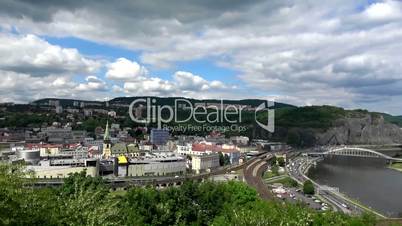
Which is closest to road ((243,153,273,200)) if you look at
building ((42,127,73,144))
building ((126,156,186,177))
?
building ((126,156,186,177))

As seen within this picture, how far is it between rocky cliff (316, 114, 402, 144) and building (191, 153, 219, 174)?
213 ft

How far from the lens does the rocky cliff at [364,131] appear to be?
114 meters

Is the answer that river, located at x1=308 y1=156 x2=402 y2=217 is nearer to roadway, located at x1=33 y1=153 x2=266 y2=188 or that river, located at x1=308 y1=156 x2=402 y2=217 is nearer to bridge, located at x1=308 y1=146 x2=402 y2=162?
roadway, located at x1=33 y1=153 x2=266 y2=188

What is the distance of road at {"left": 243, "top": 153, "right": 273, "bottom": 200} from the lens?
34.8 metres

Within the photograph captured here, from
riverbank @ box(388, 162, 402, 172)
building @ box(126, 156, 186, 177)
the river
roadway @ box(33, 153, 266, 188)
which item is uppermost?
building @ box(126, 156, 186, 177)

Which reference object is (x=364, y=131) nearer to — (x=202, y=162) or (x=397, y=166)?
(x=397, y=166)

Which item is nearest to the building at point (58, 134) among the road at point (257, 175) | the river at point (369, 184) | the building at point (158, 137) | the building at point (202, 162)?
the building at point (158, 137)

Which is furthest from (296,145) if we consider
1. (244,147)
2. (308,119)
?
(244,147)

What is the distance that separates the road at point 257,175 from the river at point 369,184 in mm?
6344

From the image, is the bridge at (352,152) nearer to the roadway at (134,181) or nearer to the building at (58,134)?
the building at (58,134)

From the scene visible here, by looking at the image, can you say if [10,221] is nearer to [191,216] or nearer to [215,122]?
[191,216]

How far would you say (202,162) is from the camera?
2041 inches

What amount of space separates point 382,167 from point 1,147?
5630cm

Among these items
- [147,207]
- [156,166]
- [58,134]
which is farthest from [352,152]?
[147,207]
